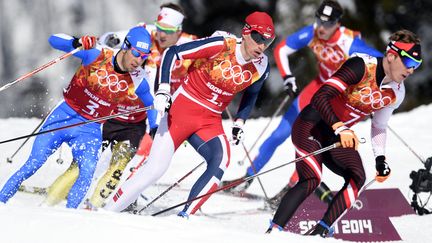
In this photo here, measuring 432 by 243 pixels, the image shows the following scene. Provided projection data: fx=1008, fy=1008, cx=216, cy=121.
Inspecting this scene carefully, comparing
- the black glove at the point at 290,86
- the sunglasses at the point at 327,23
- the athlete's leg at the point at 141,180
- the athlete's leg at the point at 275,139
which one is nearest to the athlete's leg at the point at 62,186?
the athlete's leg at the point at 141,180

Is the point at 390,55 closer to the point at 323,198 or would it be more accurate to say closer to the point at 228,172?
the point at 323,198

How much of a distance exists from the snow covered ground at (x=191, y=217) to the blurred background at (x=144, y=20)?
3.92 m

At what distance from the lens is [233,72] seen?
6.79 meters

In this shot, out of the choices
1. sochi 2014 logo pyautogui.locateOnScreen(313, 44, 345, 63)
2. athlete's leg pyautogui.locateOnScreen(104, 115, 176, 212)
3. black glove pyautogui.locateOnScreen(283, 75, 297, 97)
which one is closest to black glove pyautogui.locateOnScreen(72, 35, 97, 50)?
athlete's leg pyautogui.locateOnScreen(104, 115, 176, 212)

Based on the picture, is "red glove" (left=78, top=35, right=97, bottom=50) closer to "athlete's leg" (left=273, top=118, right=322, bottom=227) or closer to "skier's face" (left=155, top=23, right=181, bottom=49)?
"athlete's leg" (left=273, top=118, right=322, bottom=227)

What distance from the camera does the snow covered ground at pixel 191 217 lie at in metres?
5.09

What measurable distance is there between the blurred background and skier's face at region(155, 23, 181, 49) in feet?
20.8

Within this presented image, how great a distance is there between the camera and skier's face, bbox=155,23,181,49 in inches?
339

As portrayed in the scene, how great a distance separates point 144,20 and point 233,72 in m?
9.45

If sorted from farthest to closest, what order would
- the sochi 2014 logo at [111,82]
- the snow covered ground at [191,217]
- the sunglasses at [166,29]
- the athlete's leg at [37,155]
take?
1. the sunglasses at [166,29]
2. the sochi 2014 logo at [111,82]
3. the athlete's leg at [37,155]
4. the snow covered ground at [191,217]

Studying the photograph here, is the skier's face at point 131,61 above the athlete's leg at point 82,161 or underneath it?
above

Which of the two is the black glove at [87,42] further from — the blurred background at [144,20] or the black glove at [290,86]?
the blurred background at [144,20]

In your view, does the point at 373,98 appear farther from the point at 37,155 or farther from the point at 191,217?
the point at 37,155

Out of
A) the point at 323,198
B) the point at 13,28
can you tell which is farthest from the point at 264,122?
the point at 13,28
